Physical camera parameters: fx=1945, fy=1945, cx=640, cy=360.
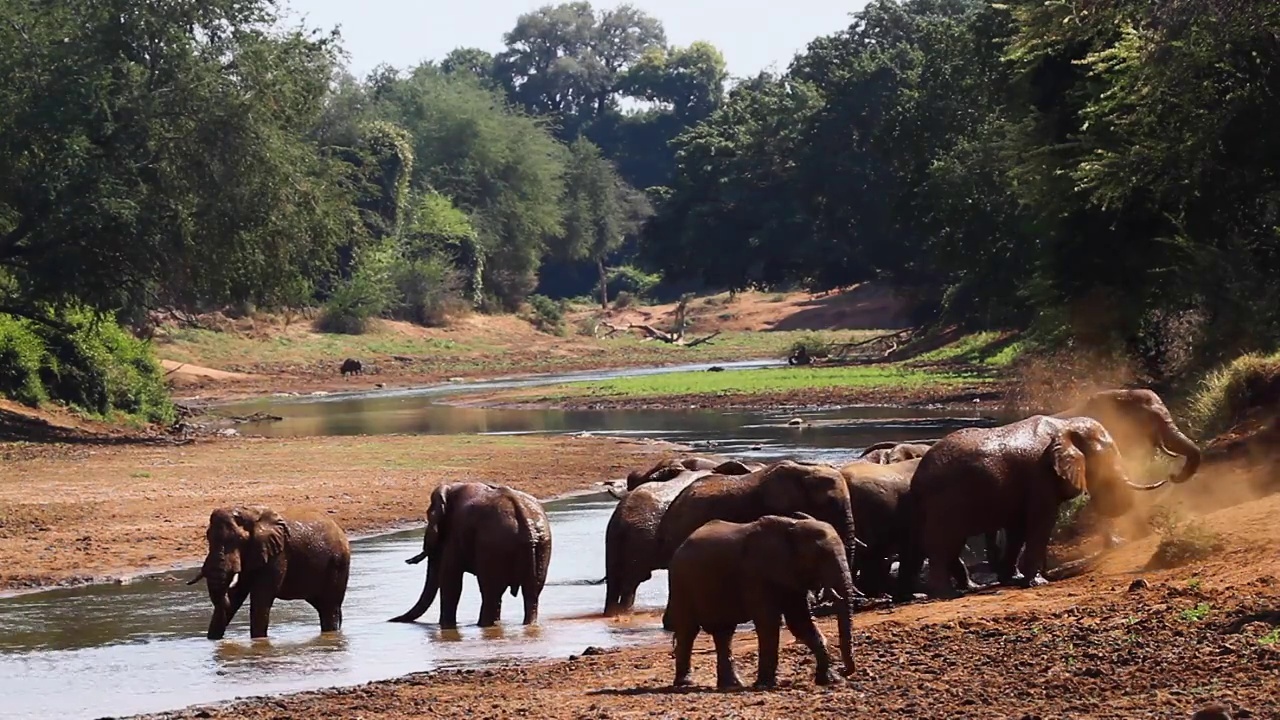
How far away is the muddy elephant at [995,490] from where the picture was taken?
14586 mm

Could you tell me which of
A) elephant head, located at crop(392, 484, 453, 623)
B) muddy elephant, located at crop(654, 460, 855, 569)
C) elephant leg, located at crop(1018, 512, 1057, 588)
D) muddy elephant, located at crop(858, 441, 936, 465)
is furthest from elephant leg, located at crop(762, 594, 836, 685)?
muddy elephant, located at crop(858, 441, 936, 465)

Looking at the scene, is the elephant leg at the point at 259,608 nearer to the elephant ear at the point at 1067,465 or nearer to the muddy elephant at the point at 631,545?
the muddy elephant at the point at 631,545

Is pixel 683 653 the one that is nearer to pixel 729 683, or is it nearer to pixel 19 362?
pixel 729 683

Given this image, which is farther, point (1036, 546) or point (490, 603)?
point (490, 603)

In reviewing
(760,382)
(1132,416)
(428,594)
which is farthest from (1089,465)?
(760,382)

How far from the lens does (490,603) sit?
16.0 metres

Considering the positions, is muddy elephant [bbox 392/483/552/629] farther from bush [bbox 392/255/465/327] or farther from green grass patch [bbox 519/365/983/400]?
bush [bbox 392/255/465/327]

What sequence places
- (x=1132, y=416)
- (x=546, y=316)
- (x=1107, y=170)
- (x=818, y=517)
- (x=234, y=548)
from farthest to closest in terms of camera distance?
(x=546, y=316), (x=1107, y=170), (x=1132, y=416), (x=234, y=548), (x=818, y=517)

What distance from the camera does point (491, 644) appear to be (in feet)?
48.9

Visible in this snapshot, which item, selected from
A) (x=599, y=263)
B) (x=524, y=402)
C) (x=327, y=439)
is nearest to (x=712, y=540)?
(x=327, y=439)

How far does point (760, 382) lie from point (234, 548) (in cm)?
3673

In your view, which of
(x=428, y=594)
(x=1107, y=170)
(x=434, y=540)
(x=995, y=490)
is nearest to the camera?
(x=995, y=490)

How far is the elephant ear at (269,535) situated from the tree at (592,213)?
8805 centimetres

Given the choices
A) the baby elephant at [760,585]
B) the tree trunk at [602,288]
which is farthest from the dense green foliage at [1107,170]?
the tree trunk at [602,288]
